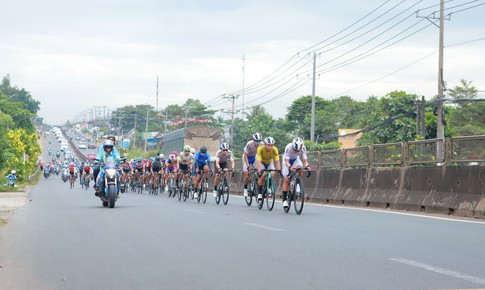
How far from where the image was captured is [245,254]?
30.6 ft

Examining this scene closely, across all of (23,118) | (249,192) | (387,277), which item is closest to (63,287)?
(387,277)

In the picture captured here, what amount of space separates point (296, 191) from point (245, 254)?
7806 millimetres

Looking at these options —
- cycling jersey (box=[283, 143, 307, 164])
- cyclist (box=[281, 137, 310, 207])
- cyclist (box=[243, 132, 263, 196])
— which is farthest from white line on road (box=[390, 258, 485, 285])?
cyclist (box=[243, 132, 263, 196])

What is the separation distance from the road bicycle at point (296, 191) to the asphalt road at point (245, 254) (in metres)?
1.72

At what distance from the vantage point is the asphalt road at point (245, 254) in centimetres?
740

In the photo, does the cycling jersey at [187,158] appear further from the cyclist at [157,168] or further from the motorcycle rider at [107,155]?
the cyclist at [157,168]

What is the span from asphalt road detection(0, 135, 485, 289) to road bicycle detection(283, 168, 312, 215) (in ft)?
5.64

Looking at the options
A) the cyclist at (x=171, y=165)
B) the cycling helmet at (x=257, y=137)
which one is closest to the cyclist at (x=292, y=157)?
the cycling helmet at (x=257, y=137)

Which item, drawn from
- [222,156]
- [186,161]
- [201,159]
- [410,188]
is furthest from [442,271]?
[186,161]

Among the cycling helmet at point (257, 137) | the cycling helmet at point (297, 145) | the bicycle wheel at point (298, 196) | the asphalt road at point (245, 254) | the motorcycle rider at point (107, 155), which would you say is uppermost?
the cycling helmet at point (257, 137)

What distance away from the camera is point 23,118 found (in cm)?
10712

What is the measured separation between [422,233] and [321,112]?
106m

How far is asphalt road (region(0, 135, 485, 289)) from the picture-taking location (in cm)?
740

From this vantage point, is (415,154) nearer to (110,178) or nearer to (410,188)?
(410,188)
